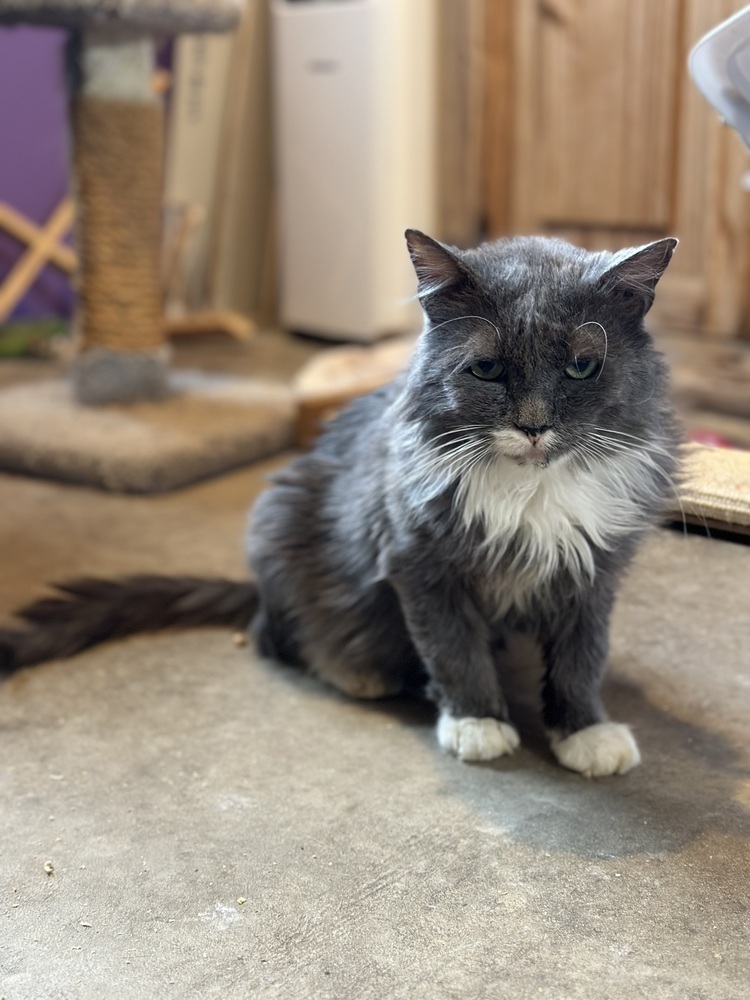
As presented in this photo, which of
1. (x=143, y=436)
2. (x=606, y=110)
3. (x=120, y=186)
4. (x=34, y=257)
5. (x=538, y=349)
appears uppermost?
(x=606, y=110)

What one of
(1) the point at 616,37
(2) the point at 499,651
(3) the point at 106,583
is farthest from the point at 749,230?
(3) the point at 106,583

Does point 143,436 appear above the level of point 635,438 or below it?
below

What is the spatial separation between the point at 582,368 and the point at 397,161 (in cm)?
298

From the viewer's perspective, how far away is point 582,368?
1.28 metres

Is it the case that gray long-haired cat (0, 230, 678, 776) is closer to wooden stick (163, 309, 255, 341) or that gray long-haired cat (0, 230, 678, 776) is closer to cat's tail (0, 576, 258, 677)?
cat's tail (0, 576, 258, 677)

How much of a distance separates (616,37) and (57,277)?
245cm

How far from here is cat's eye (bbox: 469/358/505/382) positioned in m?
1.28

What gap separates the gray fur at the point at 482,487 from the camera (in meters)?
1.28

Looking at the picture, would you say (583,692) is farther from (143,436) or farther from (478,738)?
(143,436)

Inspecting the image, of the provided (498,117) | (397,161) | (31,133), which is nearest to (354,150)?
(397,161)

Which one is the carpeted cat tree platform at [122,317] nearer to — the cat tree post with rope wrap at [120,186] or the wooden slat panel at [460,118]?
the cat tree post with rope wrap at [120,186]

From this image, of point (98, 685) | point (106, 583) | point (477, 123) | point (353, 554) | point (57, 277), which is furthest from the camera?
point (57, 277)

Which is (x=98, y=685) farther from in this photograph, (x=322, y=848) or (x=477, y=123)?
(x=477, y=123)

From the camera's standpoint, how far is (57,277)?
455 cm
